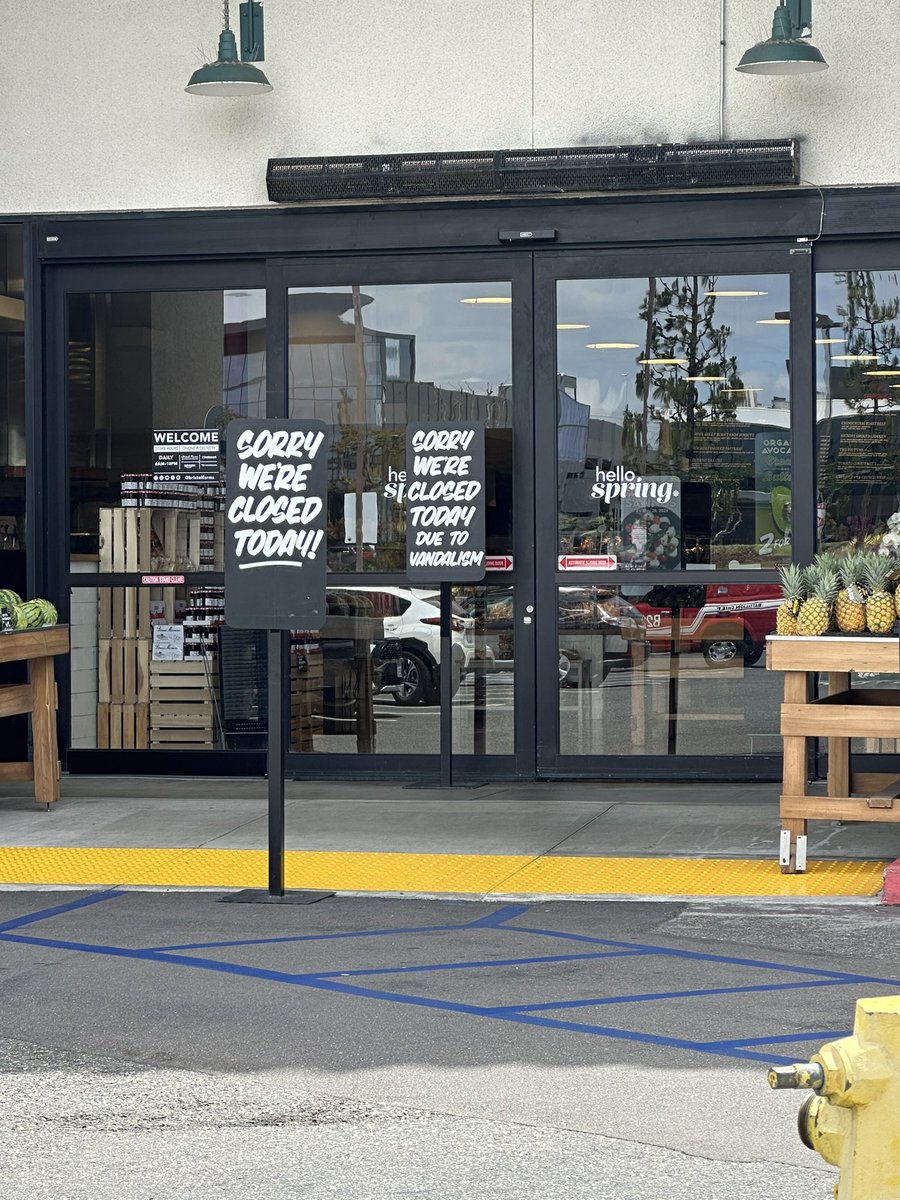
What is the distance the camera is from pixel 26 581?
38.7 ft

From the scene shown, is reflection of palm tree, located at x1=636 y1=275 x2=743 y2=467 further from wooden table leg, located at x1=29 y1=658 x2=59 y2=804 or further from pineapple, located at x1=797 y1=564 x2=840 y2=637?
wooden table leg, located at x1=29 y1=658 x2=59 y2=804

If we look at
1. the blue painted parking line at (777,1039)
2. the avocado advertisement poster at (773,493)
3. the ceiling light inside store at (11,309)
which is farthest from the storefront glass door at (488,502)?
the blue painted parking line at (777,1039)

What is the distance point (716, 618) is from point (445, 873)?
3478 mm

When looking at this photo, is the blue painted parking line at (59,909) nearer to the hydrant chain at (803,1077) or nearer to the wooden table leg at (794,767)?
the wooden table leg at (794,767)

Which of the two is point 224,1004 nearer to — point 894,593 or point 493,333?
point 894,593

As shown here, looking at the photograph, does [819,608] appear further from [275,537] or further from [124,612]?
[124,612]

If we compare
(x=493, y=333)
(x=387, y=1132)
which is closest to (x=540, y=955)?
(x=387, y=1132)

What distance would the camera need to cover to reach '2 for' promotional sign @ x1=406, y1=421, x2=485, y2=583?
35.6 feet

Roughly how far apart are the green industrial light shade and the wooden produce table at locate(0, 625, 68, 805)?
5282mm

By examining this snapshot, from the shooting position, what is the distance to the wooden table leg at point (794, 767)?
322 inches

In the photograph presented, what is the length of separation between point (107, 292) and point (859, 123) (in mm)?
4987

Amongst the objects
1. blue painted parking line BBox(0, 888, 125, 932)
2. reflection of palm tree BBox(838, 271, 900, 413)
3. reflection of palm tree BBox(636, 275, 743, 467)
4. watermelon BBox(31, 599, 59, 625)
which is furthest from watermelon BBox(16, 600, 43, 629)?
reflection of palm tree BBox(838, 271, 900, 413)

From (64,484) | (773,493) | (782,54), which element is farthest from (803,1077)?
(64,484)

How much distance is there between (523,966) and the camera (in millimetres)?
6559
